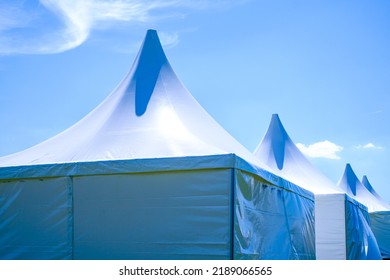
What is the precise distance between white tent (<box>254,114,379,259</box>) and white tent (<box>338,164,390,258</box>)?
5.49 m

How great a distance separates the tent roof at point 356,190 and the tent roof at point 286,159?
750 centimetres

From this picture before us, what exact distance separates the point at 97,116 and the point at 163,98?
3.59ft

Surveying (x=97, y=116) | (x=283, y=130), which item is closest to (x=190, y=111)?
(x=97, y=116)

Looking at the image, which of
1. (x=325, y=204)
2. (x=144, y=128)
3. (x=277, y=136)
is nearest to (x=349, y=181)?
(x=277, y=136)

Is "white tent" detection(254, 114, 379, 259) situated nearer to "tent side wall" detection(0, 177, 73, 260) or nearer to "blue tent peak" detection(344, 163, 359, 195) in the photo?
"tent side wall" detection(0, 177, 73, 260)

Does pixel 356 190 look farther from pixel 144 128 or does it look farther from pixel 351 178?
pixel 144 128

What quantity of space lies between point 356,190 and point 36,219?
19.0 m

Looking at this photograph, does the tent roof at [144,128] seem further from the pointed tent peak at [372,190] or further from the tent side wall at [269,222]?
the pointed tent peak at [372,190]

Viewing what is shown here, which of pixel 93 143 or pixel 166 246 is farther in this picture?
pixel 93 143

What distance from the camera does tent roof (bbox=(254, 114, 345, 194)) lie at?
14875 millimetres

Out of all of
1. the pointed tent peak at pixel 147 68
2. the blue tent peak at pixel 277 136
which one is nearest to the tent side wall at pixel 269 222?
the pointed tent peak at pixel 147 68

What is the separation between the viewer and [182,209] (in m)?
6.02

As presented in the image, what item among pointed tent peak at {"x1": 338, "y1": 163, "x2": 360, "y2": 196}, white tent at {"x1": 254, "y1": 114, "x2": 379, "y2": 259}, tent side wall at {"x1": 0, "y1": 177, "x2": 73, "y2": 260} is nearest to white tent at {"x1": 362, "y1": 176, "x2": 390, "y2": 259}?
pointed tent peak at {"x1": 338, "y1": 163, "x2": 360, "y2": 196}

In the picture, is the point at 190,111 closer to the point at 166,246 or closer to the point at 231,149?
the point at 231,149
